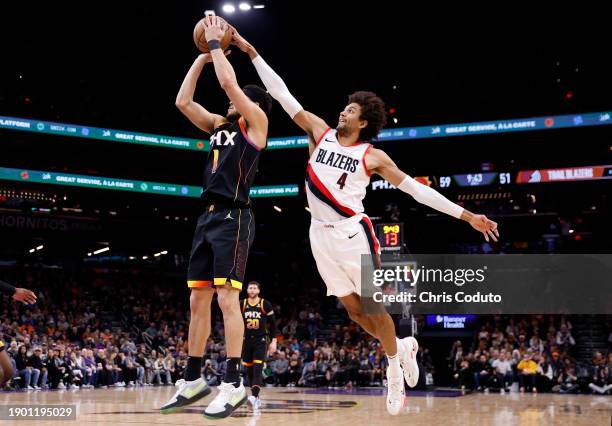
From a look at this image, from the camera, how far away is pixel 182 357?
2380 centimetres

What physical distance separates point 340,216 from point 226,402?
184cm

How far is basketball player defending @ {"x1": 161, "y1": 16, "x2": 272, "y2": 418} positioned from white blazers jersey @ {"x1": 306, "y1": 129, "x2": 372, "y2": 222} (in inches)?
24.3

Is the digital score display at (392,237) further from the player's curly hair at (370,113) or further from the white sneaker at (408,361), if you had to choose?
the player's curly hair at (370,113)

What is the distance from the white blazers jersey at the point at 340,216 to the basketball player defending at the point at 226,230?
2.11 feet

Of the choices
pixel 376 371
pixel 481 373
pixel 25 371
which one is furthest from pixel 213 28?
pixel 376 371

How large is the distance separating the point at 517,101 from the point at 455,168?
13.4ft

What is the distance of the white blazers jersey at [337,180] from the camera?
6059 mm

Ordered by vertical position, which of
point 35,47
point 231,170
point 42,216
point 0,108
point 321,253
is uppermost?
point 35,47

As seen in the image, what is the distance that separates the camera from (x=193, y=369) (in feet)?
18.2

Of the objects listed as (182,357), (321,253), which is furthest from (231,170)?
(182,357)

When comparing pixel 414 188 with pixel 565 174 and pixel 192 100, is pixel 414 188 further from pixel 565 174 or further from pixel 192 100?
pixel 565 174

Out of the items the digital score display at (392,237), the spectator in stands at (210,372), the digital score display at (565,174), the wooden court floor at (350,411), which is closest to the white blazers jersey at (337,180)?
the wooden court floor at (350,411)

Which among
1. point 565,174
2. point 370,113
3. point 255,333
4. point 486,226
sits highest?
point 565,174

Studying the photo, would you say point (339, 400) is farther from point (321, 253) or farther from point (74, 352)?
point (321, 253)
